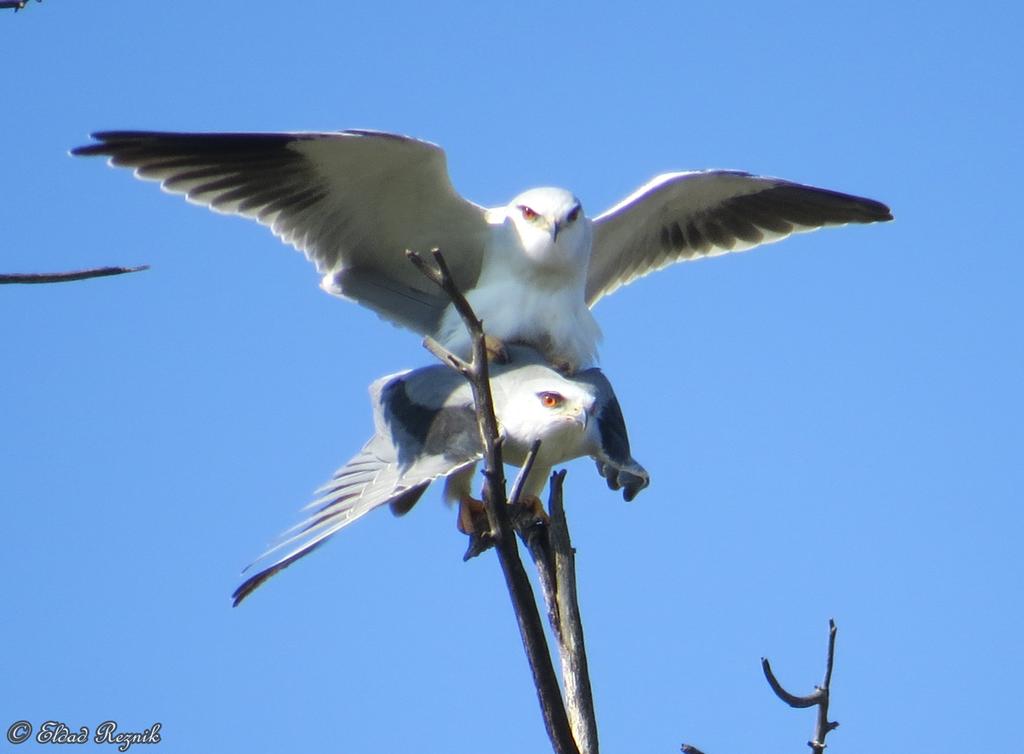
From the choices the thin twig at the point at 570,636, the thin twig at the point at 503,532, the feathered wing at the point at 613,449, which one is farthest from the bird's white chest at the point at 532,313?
the thin twig at the point at 503,532

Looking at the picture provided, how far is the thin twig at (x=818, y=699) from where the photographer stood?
2.86 m

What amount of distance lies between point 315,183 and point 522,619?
245 cm

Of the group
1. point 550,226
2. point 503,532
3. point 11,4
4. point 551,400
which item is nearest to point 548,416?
point 551,400

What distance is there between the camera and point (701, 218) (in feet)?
19.9

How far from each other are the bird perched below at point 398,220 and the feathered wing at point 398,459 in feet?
1.54

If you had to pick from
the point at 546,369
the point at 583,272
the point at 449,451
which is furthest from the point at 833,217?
the point at 449,451

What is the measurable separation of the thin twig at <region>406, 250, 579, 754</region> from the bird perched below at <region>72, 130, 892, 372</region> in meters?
1.86

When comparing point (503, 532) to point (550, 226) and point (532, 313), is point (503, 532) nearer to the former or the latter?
point (532, 313)

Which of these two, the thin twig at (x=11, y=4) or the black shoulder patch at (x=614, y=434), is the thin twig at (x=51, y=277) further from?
the black shoulder patch at (x=614, y=434)

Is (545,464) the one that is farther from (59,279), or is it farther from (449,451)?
(59,279)

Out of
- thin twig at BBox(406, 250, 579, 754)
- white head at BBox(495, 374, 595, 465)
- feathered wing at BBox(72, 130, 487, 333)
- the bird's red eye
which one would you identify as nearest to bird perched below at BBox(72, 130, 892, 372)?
feathered wing at BBox(72, 130, 487, 333)

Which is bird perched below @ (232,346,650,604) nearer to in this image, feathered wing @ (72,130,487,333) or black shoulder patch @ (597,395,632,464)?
black shoulder patch @ (597,395,632,464)

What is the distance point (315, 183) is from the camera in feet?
17.0

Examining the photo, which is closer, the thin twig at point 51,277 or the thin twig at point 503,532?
the thin twig at point 51,277
